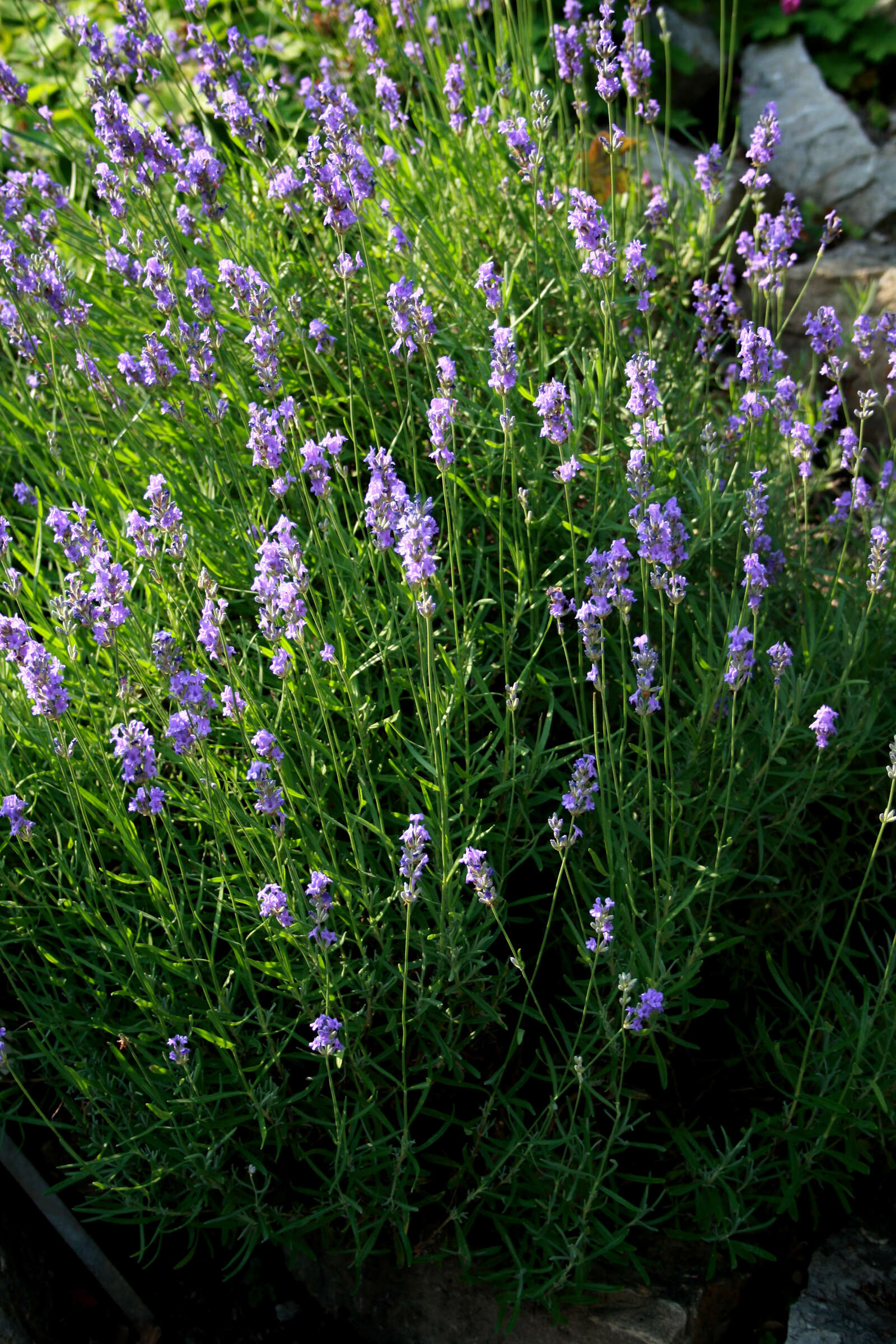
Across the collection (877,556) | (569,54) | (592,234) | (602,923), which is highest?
(569,54)

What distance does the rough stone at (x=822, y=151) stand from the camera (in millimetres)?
5430

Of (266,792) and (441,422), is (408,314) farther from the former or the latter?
(266,792)

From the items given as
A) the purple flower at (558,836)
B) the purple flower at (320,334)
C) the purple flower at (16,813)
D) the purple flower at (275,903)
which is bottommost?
the purple flower at (275,903)

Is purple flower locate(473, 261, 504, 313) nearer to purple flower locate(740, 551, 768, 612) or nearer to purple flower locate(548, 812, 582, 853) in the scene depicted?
purple flower locate(740, 551, 768, 612)

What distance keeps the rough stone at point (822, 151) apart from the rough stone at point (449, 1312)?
4855 mm

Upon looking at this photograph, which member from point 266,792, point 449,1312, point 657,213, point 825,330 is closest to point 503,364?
point 266,792

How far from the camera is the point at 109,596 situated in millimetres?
1778

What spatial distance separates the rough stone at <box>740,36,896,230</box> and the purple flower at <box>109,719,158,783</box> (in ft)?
15.4

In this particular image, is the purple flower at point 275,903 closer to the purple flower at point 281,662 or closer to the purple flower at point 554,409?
the purple flower at point 281,662

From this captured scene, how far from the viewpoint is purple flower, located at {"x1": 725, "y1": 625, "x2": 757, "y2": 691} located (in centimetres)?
186

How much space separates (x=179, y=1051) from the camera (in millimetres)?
1941

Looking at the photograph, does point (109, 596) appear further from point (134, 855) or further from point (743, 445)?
point (743, 445)

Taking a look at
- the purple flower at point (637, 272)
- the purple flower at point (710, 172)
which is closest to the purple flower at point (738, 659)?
the purple flower at point (637, 272)

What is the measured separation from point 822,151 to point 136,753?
5069mm
